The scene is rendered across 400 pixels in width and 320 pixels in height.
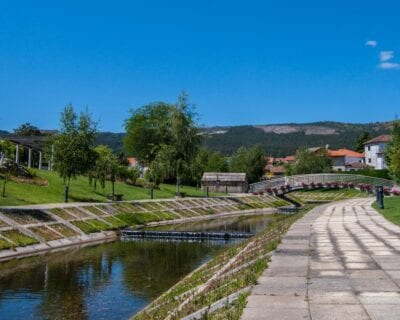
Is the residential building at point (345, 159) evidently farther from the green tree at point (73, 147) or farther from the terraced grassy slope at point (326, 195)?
the green tree at point (73, 147)

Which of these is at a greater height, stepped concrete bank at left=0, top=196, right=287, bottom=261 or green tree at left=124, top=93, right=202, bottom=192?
green tree at left=124, top=93, right=202, bottom=192

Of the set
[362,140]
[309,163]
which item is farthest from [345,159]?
[309,163]

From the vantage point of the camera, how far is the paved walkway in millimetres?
7742

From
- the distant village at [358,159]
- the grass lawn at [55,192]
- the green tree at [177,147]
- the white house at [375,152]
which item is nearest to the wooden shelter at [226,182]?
the green tree at [177,147]

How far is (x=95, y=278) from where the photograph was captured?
2031 centimetres

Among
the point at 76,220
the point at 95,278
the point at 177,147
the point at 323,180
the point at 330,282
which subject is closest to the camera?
the point at 330,282

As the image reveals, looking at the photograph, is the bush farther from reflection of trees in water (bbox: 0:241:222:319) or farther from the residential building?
the residential building

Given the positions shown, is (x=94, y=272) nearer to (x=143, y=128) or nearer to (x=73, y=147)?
A: (x=73, y=147)

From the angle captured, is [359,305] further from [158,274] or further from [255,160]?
[255,160]

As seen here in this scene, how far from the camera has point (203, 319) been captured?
26.3ft

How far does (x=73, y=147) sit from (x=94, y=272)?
76.2 ft

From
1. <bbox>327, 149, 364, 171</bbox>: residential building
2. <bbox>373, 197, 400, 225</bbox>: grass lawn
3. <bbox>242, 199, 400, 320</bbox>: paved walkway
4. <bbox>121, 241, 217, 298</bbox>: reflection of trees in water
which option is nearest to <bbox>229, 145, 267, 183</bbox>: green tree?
<bbox>327, 149, 364, 171</bbox>: residential building

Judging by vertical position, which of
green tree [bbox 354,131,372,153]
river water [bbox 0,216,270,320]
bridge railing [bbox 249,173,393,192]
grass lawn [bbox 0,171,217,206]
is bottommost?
river water [bbox 0,216,270,320]

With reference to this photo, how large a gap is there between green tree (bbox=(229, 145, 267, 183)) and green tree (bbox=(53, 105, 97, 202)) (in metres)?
72.7
